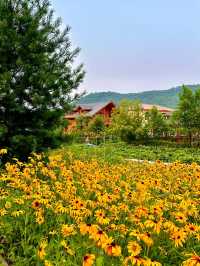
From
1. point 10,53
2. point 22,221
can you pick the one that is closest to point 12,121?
point 10,53

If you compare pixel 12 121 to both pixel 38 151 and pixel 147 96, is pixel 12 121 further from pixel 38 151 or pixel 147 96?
pixel 147 96

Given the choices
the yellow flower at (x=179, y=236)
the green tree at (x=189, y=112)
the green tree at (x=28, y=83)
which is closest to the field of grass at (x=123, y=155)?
the green tree at (x=28, y=83)

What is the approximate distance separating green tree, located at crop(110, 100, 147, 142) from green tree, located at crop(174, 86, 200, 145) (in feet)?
12.4

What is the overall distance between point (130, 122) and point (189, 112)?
6222 mm

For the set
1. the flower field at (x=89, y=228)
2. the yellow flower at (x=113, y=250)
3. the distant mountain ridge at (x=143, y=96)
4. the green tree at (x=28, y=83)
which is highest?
the distant mountain ridge at (x=143, y=96)

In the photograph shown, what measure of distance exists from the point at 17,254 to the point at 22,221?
0.67 meters

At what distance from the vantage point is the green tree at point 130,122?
1612 inches

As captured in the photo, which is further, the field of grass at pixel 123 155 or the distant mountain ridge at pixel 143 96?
the distant mountain ridge at pixel 143 96

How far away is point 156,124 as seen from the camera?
4188 centimetres

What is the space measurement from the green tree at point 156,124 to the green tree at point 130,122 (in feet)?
2.74

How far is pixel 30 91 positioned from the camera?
10641mm

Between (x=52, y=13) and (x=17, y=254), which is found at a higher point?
(x=52, y=13)

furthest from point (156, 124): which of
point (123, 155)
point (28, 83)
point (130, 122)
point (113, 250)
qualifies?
point (113, 250)

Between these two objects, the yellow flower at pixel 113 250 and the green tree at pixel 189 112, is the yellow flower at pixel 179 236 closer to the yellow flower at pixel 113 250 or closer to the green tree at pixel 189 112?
the yellow flower at pixel 113 250
